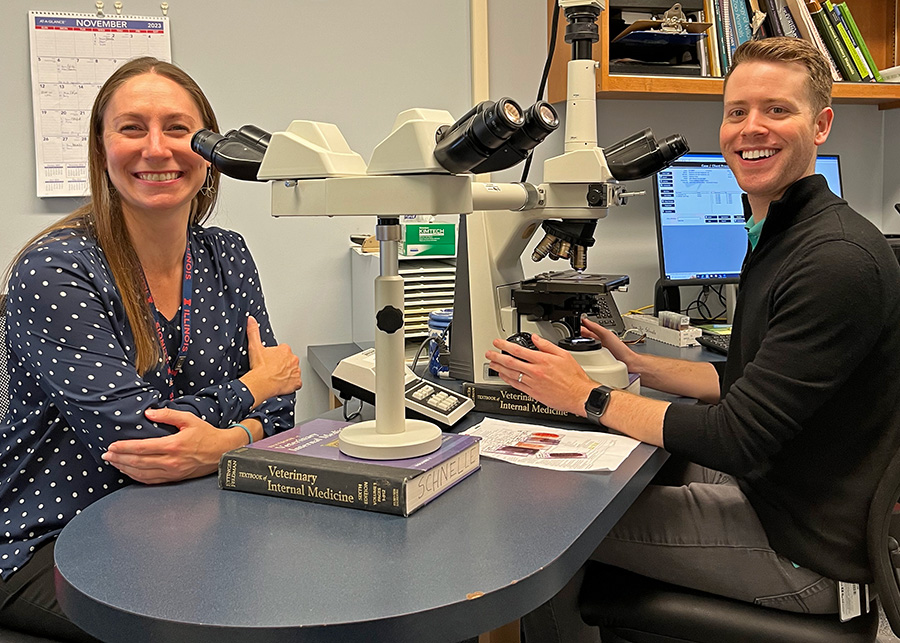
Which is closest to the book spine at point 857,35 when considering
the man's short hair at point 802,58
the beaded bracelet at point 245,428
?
the man's short hair at point 802,58

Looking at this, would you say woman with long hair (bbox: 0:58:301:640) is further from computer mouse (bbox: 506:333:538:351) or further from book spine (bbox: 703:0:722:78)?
book spine (bbox: 703:0:722:78)

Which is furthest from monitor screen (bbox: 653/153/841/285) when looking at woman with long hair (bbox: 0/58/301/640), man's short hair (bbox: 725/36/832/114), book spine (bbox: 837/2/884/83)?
woman with long hair (bbox: 0/58/301/640)

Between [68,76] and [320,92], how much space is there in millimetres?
674

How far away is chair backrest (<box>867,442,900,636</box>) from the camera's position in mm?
1207

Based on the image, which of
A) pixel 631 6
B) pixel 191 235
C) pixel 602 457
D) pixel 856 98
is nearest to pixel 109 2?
pixel 191 235

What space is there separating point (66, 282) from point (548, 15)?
186 cm

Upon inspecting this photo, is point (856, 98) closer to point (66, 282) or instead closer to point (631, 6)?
point (631, 6)

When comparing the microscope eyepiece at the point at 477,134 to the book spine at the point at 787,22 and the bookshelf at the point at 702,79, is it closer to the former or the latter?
the bookshelf at the point at 702,79

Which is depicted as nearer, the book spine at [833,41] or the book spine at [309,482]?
the book spine at [309,482]

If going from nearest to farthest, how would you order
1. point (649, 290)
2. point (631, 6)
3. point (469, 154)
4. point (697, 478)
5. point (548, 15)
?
point (469, 154), point (697, 478), point (631, 6), point (548, 15), point (649, 290)

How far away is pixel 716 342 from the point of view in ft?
7.00

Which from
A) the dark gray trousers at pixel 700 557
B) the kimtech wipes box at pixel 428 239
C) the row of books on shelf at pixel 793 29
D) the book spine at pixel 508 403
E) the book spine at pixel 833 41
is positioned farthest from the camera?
the book spine at pixel 833 41

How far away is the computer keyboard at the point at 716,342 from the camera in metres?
2.07

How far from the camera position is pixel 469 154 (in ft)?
3.28
